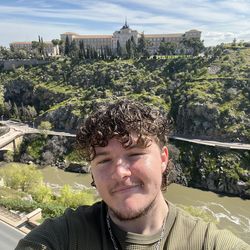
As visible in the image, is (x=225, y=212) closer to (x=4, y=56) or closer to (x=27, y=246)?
(x=27, y=246)

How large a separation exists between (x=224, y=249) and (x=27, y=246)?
1.66 m

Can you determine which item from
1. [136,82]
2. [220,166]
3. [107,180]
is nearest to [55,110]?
[136,82]

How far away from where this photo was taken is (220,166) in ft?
186

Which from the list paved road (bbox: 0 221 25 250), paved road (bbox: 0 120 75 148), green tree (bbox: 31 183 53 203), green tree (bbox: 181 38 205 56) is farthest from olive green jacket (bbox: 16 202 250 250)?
green tree (bbox: 181 38 205 56)

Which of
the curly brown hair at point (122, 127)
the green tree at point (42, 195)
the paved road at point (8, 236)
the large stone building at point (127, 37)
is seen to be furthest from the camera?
the large stone building at point (127, 37)

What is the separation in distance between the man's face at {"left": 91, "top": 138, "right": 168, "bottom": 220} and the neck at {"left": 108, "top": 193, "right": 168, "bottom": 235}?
0.06 meters

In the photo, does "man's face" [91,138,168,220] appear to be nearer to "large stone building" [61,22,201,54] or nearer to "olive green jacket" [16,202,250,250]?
"olive green jacket" [16,202,250,250]

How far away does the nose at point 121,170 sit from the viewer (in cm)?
307

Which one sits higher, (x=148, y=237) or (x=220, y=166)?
(x=148, y=237)

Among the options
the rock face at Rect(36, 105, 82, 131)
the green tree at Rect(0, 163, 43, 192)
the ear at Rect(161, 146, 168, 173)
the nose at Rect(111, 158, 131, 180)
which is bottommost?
the rock face at Rect(36, 105, 82, 131)

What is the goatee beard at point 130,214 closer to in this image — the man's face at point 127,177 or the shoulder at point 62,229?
the man's face at point 127,177

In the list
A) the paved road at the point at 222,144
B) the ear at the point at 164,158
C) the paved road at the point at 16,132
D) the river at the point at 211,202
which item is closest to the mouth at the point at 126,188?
the ear at the point at 164,158

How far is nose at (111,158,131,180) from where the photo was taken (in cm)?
307

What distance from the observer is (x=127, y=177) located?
308cm
